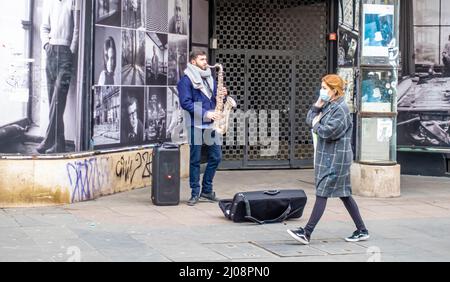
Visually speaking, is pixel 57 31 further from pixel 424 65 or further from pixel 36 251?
pixel 424 65

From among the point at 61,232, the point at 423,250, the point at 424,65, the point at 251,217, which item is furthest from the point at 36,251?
the point at 424,65

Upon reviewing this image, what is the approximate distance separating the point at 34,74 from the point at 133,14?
2.29m

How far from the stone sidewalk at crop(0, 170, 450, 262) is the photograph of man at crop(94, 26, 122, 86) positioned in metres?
1.68

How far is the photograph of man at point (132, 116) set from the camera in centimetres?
1119

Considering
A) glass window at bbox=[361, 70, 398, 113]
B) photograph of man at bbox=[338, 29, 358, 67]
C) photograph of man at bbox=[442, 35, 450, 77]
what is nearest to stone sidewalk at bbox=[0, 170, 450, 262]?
glass window at bbox=[361, 70, 398, 113]

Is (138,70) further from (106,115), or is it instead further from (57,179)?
(57,179)

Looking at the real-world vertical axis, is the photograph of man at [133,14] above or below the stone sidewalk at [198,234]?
above

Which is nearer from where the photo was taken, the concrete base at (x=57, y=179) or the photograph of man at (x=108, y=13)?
the concrete base at (x=57, y=179)

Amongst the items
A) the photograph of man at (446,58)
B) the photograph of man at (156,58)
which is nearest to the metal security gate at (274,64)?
the photograph of man at (156,58)

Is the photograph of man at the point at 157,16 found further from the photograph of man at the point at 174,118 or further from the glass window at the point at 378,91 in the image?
the glass window at the point at 378,91

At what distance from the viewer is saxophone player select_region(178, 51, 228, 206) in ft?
32.3

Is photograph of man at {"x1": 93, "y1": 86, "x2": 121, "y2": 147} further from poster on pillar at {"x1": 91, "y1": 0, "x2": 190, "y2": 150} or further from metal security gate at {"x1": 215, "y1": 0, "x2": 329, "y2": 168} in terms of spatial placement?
metal security gate at {"x1": 215, "y1": 0, "x2": 329, "y2": 168}

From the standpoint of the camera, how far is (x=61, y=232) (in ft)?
26.6

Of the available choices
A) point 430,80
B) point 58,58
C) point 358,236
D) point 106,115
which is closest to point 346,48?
point 430,80
